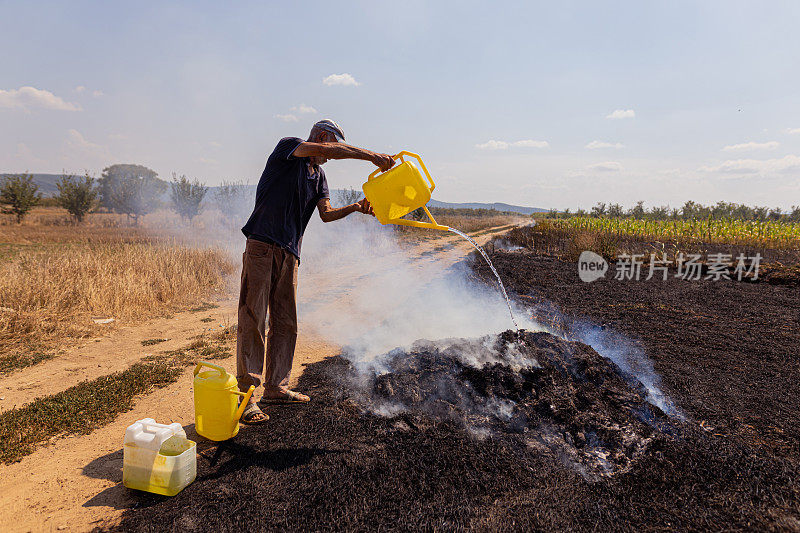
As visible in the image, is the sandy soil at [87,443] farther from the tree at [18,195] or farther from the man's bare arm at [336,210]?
the tree at [18,195]

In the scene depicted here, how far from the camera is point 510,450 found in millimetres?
2379

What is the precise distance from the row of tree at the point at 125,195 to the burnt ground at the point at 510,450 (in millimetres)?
18112

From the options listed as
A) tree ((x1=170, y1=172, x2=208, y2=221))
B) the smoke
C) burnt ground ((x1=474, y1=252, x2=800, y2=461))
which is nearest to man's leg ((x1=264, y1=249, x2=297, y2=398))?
the smoke

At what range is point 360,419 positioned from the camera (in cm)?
273

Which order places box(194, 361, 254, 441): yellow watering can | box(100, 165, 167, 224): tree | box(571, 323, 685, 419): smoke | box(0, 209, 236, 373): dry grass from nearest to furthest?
box(194, 361, 254, 441): yellow watering can < box(571, 323, 685, 419): smoke < box(0, 209, 236, 373): dry grass < box(100, 165, 167, 224): tree

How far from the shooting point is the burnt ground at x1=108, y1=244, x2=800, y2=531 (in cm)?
184

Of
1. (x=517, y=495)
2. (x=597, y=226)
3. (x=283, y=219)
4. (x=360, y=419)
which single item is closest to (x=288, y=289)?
(x=283, y=219)

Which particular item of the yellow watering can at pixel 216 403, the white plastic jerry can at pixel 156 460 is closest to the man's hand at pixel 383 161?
the yellow watering can at pixel 216 403

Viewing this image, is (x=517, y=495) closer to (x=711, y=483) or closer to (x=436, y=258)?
(x=711, y=483)

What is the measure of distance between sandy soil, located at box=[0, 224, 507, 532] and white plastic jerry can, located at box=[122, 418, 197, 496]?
0.13 m

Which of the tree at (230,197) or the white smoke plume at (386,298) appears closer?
the white smoke plume at (386,298)

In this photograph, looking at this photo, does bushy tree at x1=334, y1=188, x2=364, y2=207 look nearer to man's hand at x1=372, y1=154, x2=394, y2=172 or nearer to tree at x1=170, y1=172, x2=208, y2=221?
tree at x1=170, y1=172, x2=208, y2=221

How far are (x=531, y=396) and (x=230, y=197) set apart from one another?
2223 cm

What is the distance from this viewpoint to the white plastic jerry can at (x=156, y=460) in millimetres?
1932
